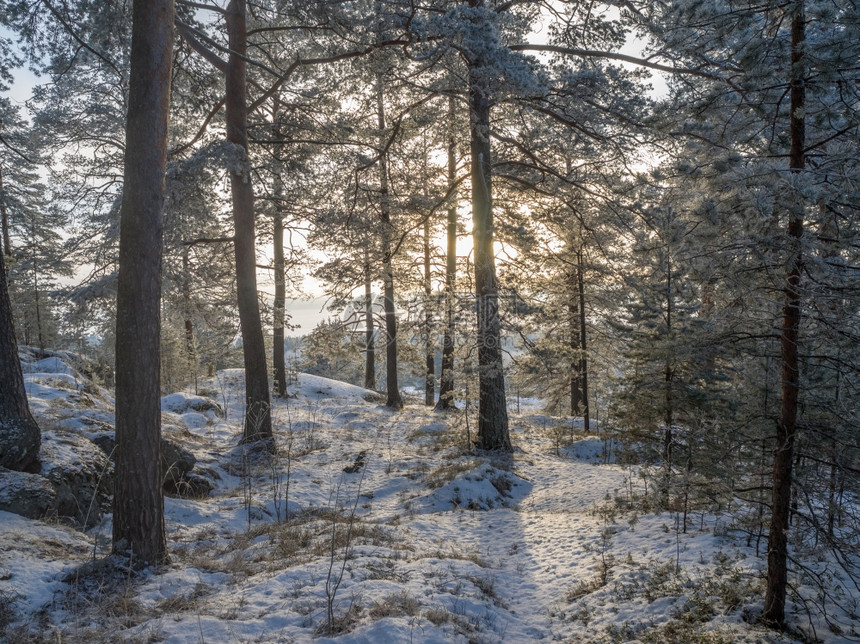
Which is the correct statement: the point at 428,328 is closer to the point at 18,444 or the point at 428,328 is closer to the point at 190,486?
the point at 190,486

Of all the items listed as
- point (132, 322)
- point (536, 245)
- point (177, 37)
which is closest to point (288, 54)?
point (177, 37)

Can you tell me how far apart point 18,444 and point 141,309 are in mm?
2486

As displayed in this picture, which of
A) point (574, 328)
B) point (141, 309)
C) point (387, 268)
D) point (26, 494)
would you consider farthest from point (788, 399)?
point (574, 328)

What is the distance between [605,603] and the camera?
430 cm

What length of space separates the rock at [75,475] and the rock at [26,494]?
12 centimetres

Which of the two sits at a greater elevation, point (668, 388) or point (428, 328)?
point (428, 328)

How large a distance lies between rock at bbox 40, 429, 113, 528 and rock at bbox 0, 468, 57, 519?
12cm

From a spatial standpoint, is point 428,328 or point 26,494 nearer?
point 26,494

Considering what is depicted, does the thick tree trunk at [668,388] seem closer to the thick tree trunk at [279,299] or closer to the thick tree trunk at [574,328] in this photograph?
the thick tree trunk at [574,328]

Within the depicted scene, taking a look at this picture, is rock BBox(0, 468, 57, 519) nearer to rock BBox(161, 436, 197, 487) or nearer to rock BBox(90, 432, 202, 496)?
rock BBox(90, 432, 202, 496)

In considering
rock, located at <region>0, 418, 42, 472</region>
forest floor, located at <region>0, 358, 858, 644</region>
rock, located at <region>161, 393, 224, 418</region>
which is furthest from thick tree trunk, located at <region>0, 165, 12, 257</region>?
rock, located at <region>0, 418, 42, 472</region>

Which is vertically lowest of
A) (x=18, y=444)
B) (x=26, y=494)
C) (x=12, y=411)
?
(x=26, y=494)

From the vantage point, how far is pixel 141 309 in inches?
181

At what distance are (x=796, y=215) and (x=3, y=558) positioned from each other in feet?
23.1
